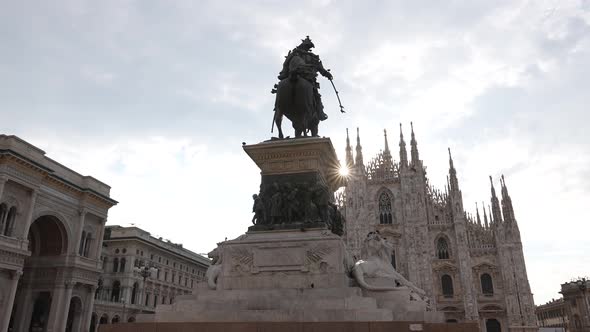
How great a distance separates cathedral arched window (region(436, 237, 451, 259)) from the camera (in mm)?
48469

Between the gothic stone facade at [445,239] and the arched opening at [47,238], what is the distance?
96.3ft

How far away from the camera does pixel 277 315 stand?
19.4 feet

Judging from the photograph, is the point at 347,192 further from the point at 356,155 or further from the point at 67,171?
the point at 67,171

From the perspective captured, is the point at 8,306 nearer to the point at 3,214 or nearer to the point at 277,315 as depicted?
the point at 3,214

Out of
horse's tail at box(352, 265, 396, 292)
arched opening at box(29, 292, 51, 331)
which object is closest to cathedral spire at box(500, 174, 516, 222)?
arched opening at box(29, 292, 51, 331)

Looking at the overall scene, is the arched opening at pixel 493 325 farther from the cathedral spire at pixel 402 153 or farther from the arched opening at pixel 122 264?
the arched opening at pixel 122 264

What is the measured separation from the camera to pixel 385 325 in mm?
5328

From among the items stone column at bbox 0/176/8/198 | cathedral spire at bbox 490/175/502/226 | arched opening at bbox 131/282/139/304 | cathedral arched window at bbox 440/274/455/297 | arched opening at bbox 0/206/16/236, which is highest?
cathedral spire at bbox 490/175/502/226

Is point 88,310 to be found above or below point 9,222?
below

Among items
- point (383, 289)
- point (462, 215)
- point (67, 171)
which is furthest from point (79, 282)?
point (462, 215)

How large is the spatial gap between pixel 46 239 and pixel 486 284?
42705mm

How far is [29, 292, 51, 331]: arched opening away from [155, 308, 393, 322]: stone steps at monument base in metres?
28.8

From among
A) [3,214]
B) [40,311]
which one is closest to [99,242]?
[40,311]

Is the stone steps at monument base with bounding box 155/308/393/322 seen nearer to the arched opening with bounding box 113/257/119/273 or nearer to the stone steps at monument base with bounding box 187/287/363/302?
the stone steps at monument base with bounding box 187/287/363/302
